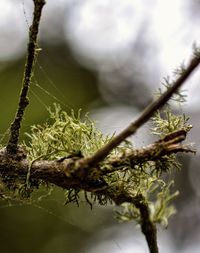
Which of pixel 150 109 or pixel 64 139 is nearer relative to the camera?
pixel 150 109

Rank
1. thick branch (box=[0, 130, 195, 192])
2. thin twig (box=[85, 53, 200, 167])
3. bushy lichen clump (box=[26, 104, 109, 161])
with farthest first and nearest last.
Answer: bushy lichen clump (box=[26, 104, 109, 161]), thick branch (box=[0, 130, 195, 192]), thin twig (box=[85, 53, 200, 167])

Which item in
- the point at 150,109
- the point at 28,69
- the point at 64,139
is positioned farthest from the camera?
the point at 64,139

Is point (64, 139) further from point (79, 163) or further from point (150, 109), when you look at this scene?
point (150, 109)

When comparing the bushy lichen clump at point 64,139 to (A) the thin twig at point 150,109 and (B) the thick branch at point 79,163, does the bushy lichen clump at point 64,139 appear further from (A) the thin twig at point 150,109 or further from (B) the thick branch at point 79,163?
(A) the thin twig at point 150,109

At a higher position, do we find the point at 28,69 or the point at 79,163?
the point at 28,69

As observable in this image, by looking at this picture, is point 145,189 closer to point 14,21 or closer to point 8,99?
point 8,99

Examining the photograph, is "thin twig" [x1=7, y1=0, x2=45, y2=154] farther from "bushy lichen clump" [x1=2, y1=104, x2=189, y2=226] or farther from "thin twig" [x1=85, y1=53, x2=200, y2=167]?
"thin twig" [x1=85, y1=53, x2=200, y2=167]

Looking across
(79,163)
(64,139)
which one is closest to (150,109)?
(79,163)

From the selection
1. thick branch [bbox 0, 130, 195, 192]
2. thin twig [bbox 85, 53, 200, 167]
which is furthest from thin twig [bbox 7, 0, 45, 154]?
thin twig [bbox 85, 53, 200, 167]

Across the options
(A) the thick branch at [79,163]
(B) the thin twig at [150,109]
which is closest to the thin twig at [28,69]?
(A) the thick branch at [79,163]

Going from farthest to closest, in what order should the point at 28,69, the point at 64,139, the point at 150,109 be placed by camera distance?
the point at 64,139 → the point at 28,69 → the point at 150,109

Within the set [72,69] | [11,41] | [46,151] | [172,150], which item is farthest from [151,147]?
[11,41]
